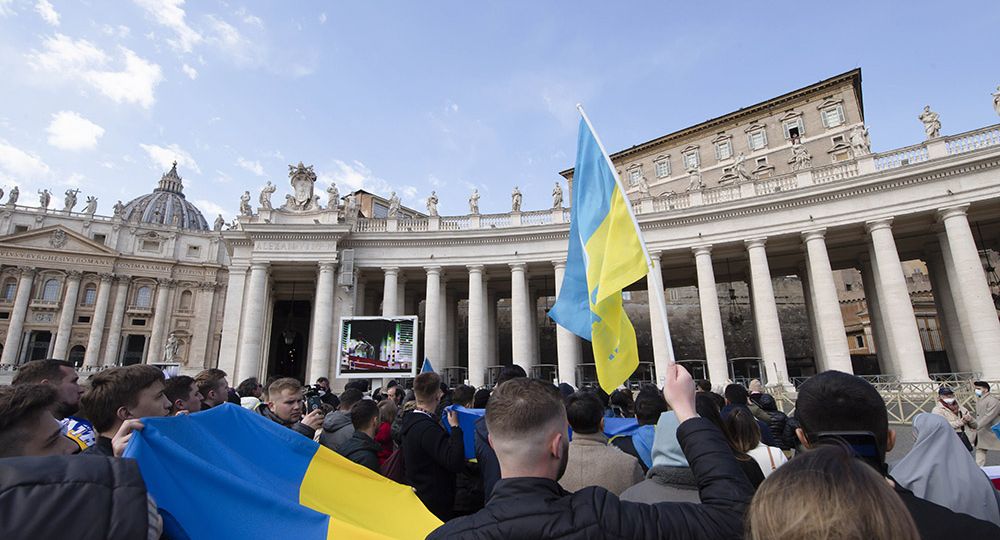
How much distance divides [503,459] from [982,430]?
11.7m

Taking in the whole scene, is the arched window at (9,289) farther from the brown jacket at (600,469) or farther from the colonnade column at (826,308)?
the colonnade column at (826,308)

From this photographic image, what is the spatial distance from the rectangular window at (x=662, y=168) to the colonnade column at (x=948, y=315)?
25.6 meters

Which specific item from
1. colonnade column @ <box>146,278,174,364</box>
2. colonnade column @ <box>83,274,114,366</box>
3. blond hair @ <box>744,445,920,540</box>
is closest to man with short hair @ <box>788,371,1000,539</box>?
blond hair @ <box>744,445,920,540</box>

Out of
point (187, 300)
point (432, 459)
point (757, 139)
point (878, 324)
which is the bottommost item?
point (432, 459)

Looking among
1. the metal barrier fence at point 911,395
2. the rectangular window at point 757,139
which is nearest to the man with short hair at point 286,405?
the metal barrier fence at point 911,395

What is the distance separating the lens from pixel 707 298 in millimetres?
23547

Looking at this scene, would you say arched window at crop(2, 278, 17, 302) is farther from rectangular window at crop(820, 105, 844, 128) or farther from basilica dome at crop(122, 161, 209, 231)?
rectangular window at crop(820, 105, 844, 128)

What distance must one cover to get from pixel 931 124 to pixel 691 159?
25707 millimetres

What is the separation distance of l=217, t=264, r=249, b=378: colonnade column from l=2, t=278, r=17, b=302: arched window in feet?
175

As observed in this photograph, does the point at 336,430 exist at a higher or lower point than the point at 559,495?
lower

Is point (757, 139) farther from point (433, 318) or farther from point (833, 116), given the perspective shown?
point (433, 318)

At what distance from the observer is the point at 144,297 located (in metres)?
62.2

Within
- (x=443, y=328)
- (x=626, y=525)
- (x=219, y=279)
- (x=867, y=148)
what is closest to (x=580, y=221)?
(x=626, y=525)

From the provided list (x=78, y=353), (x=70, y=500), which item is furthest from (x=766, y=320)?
(x=78, y=353)
